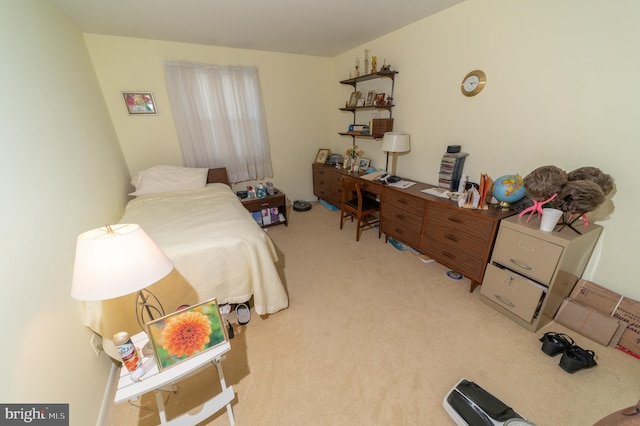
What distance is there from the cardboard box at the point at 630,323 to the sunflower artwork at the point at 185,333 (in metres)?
2.46

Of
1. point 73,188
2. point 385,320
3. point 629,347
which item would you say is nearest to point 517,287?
point 629,347

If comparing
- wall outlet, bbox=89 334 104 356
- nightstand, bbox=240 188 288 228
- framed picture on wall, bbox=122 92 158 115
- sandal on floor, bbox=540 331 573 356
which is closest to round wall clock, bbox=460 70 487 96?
sandal on floor, bbox=540 331 573 356

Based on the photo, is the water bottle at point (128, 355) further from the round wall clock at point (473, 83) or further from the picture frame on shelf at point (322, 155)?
the picture frame on shelf at point (322, 155)

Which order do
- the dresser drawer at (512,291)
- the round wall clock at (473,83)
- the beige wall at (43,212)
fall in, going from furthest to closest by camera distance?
1. the round wall clock at (473,83)
2. the dresser drawer at (512,291)
3. the beige wall at (43,212)

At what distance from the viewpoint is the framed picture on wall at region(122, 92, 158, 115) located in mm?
2667

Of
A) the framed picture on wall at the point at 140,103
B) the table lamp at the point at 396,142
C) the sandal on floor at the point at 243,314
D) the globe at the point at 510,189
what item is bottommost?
the sandal on floor at the point at 243,314

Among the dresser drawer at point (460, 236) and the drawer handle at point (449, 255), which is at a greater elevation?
the dresser drawer at point (460, 236)

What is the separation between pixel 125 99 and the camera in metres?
2.65

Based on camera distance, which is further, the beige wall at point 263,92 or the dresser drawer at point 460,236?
the beige wall at point 263,92

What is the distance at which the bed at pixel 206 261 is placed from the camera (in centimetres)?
146

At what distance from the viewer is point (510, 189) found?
1.78m

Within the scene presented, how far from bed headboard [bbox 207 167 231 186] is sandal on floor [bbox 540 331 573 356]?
3492 mm

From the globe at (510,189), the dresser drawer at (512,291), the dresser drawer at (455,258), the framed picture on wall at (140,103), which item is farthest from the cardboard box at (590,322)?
Result: the framed picture on wall at (140,103)

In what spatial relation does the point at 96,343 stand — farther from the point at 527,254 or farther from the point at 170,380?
the point at 527,254
